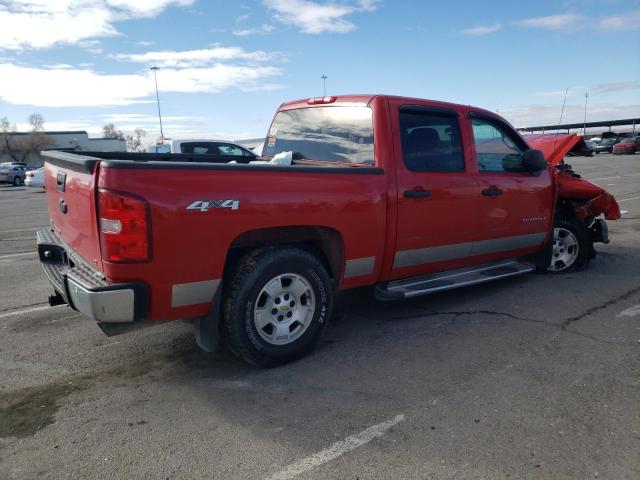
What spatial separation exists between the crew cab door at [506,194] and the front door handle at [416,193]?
772mm

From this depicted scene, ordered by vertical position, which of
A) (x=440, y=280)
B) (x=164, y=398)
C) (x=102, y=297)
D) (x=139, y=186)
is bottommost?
(x=164, y=398)

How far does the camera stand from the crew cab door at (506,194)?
509cm

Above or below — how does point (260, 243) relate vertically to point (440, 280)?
above

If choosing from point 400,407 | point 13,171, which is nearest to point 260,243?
point 400,407

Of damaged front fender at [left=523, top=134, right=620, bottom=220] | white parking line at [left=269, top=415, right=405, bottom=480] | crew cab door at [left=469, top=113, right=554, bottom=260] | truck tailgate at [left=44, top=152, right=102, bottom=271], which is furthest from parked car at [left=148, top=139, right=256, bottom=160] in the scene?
white parking line at [left=269, top=415, right=405, bottom=480]

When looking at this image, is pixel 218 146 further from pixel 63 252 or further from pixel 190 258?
pixel 190 258

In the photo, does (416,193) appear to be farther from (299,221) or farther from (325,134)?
(299,221)

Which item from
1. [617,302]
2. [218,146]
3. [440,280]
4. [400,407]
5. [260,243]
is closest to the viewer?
[400,407]

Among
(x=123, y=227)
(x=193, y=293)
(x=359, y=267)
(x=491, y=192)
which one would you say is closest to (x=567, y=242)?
(x=491, y=192)

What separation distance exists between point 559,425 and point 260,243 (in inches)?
86.1

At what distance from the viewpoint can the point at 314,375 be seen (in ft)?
12.2

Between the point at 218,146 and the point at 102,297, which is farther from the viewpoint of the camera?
the point at 218,146

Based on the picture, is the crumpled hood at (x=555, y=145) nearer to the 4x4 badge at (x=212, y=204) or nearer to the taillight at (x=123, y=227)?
the 4x4 badge at (x=212, y=204)

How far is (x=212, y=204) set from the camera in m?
3.31
